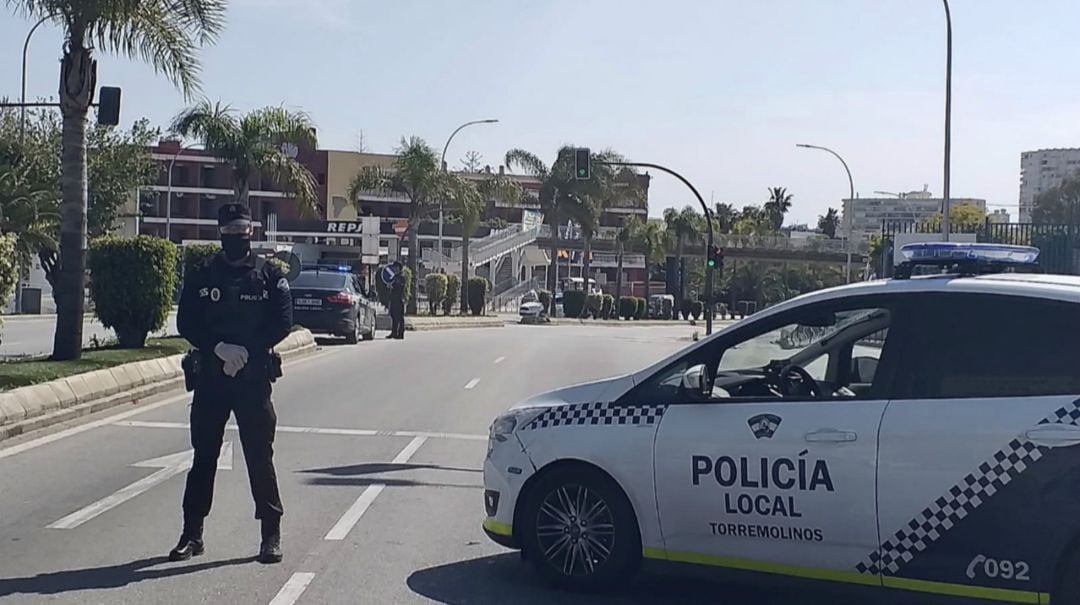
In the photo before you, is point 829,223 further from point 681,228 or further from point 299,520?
point 299,520

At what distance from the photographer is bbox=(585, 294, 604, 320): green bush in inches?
2926

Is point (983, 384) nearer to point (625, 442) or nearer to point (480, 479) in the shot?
point (625, 442)

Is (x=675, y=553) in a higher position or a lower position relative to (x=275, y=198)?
lower

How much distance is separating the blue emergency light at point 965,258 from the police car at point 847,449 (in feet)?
0.04

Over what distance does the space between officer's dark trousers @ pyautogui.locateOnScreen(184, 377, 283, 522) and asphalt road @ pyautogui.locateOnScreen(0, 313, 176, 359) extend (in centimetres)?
1151

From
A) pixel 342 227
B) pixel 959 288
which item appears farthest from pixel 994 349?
pixel 342 227

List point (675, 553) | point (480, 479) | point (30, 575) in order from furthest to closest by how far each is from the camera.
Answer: point (480, 479)
point (30, 575)
point (675, 553)

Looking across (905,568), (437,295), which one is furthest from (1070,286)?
(437,295)

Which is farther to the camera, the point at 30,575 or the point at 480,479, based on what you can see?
the point at 480,479

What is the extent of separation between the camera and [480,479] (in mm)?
10828

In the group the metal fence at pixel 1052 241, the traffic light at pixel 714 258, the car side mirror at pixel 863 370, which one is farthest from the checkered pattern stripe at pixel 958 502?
the traffic light at pixel 714 258

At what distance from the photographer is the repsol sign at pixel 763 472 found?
6.12 metres

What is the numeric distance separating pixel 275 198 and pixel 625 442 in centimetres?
8565

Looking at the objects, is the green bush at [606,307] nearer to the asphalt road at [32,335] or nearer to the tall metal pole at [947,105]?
the asphalt road at [32,335]
